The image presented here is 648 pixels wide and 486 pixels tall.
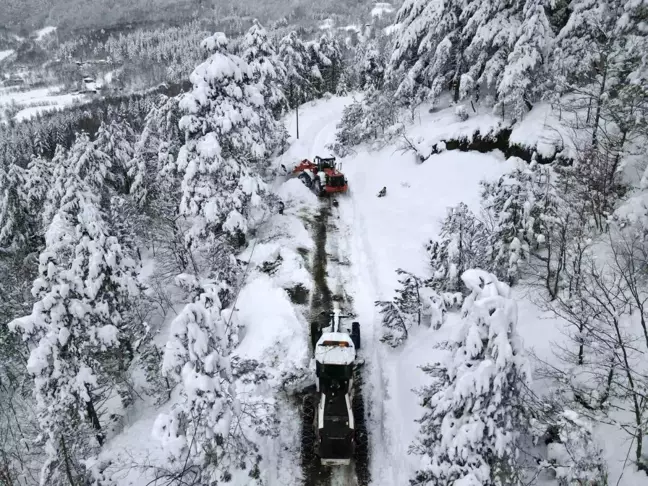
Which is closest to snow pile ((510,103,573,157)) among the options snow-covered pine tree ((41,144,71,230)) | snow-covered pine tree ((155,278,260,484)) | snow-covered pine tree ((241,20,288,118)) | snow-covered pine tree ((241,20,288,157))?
snow-covered pine tree ((241,20,288,157))

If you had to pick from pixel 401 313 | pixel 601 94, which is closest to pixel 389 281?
pixel 401 313

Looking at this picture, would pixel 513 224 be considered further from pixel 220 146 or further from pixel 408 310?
pixel 220 146

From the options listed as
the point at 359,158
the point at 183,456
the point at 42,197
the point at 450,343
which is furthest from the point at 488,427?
the point at 42,197

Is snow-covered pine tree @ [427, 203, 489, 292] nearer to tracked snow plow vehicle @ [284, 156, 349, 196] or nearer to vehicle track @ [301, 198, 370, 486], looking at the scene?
vehicle track @ [301, 198, 370, 486]

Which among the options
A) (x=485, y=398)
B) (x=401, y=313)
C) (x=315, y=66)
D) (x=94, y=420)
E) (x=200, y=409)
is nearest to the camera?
(x=485, y=398)

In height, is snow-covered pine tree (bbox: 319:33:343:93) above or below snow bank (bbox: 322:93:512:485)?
above

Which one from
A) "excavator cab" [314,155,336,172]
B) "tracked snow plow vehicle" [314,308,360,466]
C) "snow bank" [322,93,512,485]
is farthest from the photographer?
"excavator cab" [314,155,336,172]
